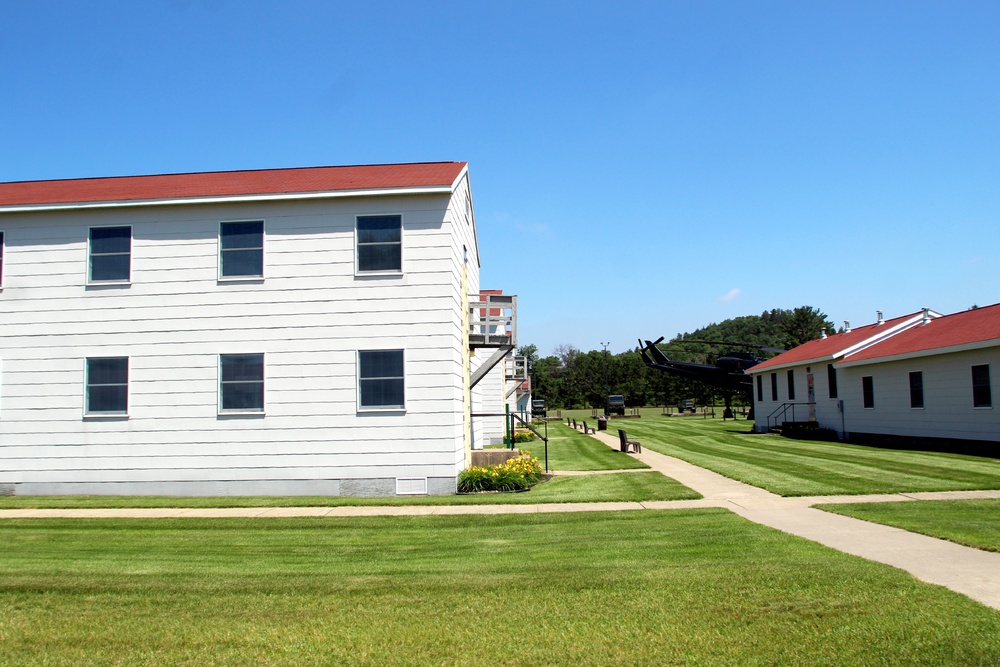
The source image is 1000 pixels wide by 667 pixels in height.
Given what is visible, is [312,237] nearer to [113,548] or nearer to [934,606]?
[113,548]

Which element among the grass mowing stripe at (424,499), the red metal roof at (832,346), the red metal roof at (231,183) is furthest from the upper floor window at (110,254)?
the red metal roof at (832,346)

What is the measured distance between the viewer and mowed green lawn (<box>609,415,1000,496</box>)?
1603 cm

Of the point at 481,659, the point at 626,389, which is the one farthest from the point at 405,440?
the point at 626,389

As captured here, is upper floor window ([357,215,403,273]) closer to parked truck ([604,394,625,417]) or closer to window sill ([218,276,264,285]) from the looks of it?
window sill ([218,276,264,285])

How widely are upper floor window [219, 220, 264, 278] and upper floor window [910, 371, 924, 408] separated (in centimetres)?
2139

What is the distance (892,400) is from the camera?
93.2 ft

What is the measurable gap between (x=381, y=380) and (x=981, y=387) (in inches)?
700

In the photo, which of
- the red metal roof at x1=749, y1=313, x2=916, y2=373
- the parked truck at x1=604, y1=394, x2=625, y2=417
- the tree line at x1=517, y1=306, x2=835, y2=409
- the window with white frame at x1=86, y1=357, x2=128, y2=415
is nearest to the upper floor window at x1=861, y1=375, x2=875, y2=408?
the red metal roof at x1=749, y1=313, x2=916, y2=373

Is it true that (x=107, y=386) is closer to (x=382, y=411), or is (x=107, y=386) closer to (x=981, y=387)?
(x=382, y=411)

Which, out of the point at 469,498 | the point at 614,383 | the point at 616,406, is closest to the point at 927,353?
the point at 469,498

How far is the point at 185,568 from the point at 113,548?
239cm

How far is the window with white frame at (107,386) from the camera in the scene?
1761cm

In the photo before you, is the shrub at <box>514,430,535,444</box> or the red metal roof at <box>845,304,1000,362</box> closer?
the red metal roof at <box>845,304,1000,362</box>

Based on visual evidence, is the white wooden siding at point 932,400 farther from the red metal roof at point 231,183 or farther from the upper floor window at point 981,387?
the red metal roof at point 231,183
